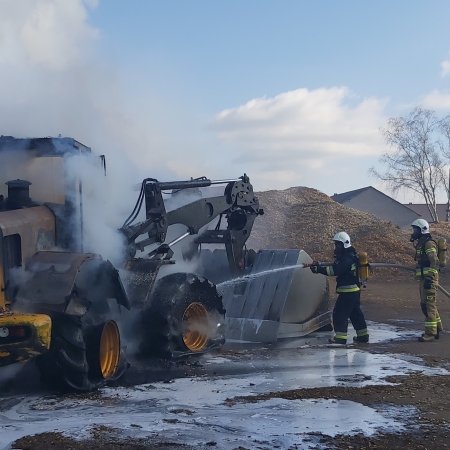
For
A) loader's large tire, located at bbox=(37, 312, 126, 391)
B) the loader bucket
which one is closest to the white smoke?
loader's large tire, located at bbox=(37, 312, 126, 391)

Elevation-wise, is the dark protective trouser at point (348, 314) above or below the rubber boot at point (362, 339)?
above

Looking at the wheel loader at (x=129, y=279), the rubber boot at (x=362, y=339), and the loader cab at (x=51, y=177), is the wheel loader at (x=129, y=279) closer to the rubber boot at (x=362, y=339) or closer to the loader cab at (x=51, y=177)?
the loader cab at (x=51, y=177)

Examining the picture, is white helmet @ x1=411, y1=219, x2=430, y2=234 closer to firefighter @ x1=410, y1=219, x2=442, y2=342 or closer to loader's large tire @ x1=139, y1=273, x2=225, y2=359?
firefighter @ x1=410, y1=219, x2=442, y2=342

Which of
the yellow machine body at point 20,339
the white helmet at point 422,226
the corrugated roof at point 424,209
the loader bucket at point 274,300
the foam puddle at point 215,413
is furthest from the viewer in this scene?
the corrugated roof at point 424,209

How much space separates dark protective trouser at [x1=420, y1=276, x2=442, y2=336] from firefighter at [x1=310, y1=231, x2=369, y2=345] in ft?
3.20

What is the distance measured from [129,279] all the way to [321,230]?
1924cm

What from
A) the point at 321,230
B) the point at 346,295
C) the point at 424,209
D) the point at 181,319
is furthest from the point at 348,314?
the point at 424,209

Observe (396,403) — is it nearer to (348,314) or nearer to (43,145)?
(348,314)

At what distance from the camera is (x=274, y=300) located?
33.4ft

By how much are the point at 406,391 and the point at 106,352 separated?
→ 3.15m

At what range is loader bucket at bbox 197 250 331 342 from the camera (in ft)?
33.1

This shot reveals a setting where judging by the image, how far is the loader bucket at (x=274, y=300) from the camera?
10094 mm

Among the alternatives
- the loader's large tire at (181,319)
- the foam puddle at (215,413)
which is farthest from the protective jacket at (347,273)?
the foam puddle at (215,413)

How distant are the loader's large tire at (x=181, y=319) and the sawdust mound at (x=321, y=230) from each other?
1479 cm
